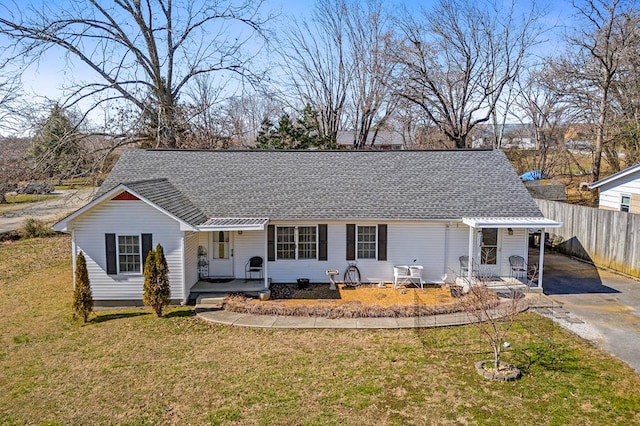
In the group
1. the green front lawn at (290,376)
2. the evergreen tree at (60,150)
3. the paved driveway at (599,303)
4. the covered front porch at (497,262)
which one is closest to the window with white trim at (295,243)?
the green front lawn at (290,376)

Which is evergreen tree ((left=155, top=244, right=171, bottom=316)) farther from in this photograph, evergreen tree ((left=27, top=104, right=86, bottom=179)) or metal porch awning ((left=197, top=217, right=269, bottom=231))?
evergreen tree ((left=27, top=104, right=86, bottom=179))

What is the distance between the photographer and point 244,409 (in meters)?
7.79

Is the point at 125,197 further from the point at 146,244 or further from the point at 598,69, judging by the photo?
the point at 598,69

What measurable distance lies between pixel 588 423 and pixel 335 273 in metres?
8.68

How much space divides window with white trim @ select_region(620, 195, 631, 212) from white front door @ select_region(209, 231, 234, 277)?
17.5 metres

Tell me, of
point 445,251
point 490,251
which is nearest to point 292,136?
Result: point 445,251

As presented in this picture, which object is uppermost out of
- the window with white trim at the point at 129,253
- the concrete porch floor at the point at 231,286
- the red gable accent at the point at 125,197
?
the red gable accent at the point at 125,197

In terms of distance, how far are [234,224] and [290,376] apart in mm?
6431

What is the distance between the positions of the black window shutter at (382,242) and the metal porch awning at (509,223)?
263 centimetres

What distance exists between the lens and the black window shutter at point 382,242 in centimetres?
1534

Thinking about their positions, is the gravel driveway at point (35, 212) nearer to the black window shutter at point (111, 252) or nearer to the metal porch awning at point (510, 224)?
the black window shutter at point (111, 252)

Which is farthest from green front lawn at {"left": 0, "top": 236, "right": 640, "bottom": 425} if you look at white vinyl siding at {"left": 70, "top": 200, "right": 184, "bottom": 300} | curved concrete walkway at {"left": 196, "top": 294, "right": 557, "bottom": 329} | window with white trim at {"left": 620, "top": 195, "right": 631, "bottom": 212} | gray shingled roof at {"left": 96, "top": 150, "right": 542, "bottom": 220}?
window with white trim at {"left": 620, "top": 195, "right": 631, "bottom": 212}

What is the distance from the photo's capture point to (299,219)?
15.0 m

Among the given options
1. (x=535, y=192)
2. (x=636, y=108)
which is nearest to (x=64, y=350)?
(x=535, y=192)
